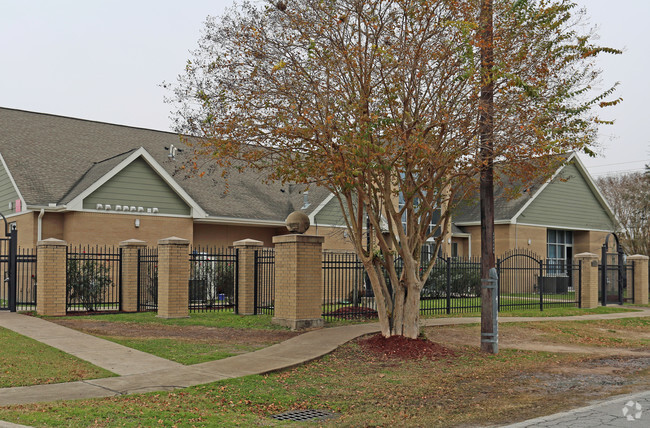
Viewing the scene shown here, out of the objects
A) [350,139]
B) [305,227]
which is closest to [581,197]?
[305,227]

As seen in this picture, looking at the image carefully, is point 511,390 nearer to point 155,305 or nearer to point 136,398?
point 136,398

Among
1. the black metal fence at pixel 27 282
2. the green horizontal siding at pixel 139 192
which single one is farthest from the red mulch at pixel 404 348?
the green horizontal siding at pixel 139 192

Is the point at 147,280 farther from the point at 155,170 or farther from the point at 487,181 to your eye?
the point at 487,181

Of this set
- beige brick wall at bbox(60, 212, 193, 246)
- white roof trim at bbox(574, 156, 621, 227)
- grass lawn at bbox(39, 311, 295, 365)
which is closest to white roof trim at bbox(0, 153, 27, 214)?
beige brick wall at bbox(60, 212, 193, 246)

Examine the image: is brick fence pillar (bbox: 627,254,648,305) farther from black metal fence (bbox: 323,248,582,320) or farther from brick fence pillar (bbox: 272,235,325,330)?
brick fence pillar (bbox: 272,235,325,330)

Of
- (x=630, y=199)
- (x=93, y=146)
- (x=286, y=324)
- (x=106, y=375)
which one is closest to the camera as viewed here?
(x=106, y=375)

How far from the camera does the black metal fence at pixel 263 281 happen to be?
19.1 m

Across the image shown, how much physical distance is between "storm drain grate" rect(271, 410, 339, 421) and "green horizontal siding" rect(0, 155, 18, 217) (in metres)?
19.4

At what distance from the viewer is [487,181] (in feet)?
43.4

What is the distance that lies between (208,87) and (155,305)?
8698 millimetres

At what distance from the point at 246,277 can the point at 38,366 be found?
8.88 meters

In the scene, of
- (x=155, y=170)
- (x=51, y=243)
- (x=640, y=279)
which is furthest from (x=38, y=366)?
(x=640, y=279)

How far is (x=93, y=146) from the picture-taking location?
92.5ft

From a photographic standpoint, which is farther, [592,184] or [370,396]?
[592,184]
